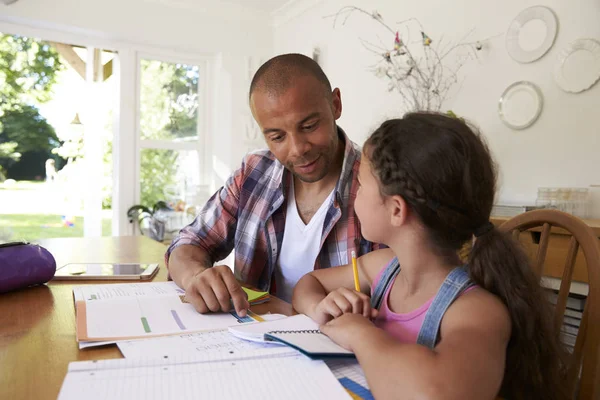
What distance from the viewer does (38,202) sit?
4004 mm

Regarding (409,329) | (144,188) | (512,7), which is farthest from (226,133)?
(409,329)

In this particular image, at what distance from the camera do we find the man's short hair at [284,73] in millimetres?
1335

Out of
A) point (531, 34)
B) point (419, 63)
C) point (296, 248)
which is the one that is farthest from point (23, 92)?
point (531, 34)

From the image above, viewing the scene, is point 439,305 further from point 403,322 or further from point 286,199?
point 286,199

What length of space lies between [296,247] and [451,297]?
714 millimetres

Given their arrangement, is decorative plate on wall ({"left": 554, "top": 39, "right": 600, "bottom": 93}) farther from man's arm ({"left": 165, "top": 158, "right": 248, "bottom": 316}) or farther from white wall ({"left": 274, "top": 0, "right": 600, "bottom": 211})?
man's arm ({"left": 165, "top": 158, "right": 248, "bottom": 316})

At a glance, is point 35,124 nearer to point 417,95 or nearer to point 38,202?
point 38,202

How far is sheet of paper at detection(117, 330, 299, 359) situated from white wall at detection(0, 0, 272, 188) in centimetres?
369

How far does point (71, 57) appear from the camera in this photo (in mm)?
4020

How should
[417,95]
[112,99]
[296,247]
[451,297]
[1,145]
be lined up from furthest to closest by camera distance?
[112,99]
[1,145]
[417,95]
[296,247]
[451,297]

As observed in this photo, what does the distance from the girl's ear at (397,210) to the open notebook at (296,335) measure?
232mm

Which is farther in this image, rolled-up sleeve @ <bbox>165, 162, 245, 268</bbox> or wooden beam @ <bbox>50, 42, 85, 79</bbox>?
wooden beam @ <bbox>50, 42, 85, 79</bbox>

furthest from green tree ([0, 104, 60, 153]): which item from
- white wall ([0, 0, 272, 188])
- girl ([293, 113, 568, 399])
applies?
girl ([293, 113, 568, 399])

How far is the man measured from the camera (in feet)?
4.37
